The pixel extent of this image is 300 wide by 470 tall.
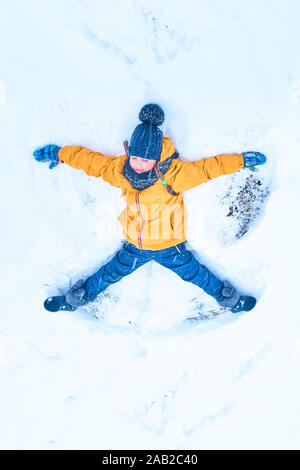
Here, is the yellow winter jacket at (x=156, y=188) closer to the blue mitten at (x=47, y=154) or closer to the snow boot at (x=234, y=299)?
the blue mitten at (x=47, y=154)

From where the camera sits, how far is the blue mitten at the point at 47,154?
6.06 feet

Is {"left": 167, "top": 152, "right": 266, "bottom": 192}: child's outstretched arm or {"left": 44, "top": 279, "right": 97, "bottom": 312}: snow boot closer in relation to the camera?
{"left": 167, "top": 152, "right": 266, "bottom": 192}: child's outstretched arm

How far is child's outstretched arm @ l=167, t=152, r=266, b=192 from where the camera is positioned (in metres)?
1.65

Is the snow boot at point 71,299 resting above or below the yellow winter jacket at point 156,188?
below

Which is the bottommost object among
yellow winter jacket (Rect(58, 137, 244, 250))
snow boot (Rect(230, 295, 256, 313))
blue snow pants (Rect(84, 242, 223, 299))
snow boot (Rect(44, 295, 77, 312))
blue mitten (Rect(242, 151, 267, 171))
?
snow boot (Rect(44, 295, 77, 312))

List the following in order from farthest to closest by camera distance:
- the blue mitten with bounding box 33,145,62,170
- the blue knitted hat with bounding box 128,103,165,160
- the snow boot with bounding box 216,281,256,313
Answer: the snow boot with bounding box 216,281,256,313, the blue mitten with bounding box 33,145,62,170, the blue knitted hat with bounding box 128,103,165,160

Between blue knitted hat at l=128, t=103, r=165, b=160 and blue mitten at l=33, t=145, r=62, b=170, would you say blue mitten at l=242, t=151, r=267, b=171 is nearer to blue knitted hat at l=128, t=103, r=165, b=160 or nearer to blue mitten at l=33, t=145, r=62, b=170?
blue knitted hat at l=128, t=103, r=165, b=160

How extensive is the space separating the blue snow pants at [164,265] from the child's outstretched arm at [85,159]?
464 mm

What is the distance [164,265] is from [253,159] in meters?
0.80

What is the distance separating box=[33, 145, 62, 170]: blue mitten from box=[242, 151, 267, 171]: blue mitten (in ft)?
3.46

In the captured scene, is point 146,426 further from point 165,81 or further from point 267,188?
point 165,81

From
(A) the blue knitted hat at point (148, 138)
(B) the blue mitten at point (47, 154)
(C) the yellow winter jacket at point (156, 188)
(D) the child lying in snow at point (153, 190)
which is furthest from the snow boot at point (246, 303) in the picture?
(B) the blue mitten at point (47, 154)

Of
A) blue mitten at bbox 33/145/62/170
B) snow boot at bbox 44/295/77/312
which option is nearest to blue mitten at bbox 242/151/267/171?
blue mitten at bbox 33/145/62/170

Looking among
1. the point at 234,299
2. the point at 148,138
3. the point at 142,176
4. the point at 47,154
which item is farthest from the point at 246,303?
the point at 47,154
